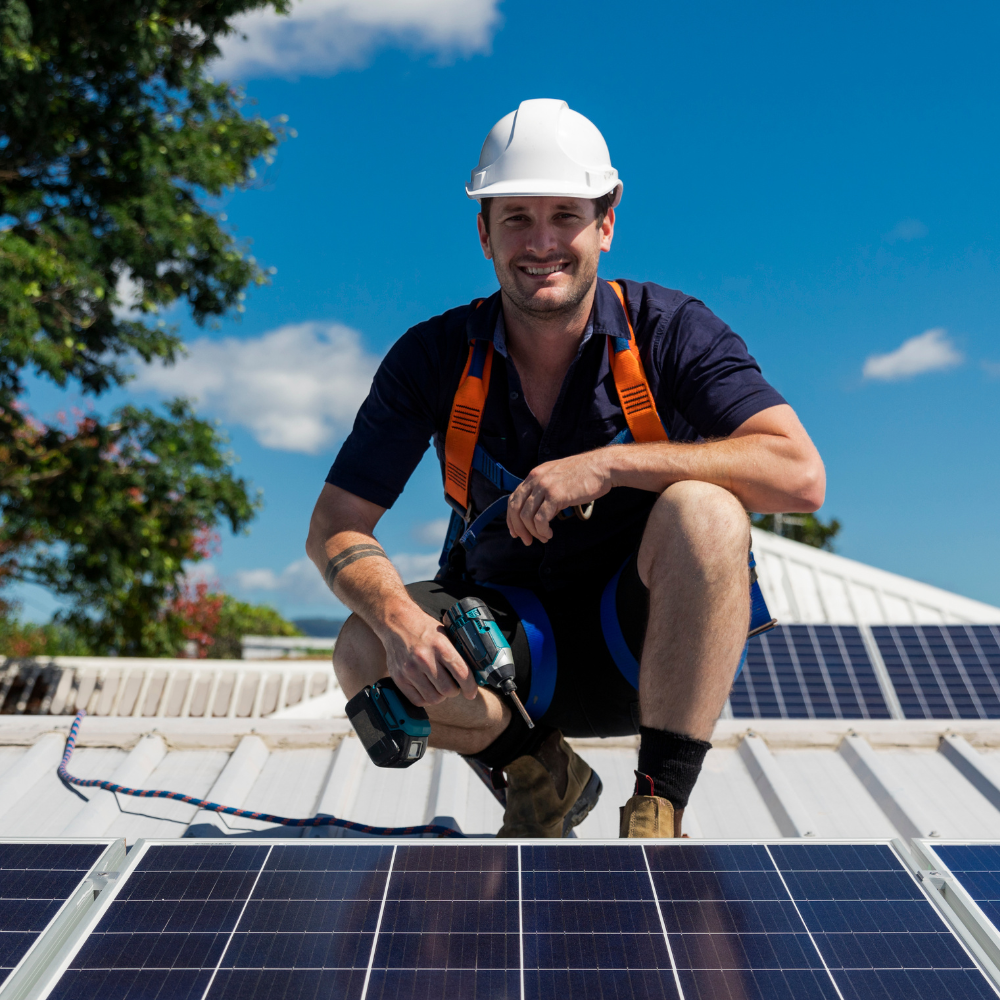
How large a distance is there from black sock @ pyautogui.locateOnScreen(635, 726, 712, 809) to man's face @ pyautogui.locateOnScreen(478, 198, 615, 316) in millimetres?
1426

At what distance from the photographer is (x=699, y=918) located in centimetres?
190

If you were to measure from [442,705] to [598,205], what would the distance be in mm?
1748

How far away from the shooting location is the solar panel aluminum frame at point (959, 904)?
70.7 inches

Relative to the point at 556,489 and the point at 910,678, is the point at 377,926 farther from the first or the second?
the point at 910,678

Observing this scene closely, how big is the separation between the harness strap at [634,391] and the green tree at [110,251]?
7.47m

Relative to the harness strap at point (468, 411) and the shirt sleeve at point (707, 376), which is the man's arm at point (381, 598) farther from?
the shirt sleeve at point (707, 376)

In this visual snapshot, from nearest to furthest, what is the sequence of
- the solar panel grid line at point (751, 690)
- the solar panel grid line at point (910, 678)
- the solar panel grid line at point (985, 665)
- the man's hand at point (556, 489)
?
the man's hand at point (556, 489) < the solar panel grid line at point (751, 690) < the solar panel grid line at point (910, 678) < the solar panel grid line at point (985, 665)

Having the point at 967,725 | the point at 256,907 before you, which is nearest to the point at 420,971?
the point at 256,907

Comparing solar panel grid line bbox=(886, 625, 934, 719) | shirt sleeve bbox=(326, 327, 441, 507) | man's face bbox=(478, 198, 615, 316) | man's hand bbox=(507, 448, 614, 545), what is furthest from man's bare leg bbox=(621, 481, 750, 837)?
solar panel grid line bbox=(886, 625, 934, 719)

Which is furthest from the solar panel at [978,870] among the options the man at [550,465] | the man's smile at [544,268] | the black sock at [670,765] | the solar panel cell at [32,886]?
the man's smile at [544,268]

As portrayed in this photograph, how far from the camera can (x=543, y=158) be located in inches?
123

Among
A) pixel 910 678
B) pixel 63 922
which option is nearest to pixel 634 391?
pixel 63 922

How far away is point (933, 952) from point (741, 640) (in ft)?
3.00

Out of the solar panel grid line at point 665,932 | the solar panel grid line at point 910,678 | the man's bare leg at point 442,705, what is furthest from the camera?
the solar panel grid line at point 910,678
